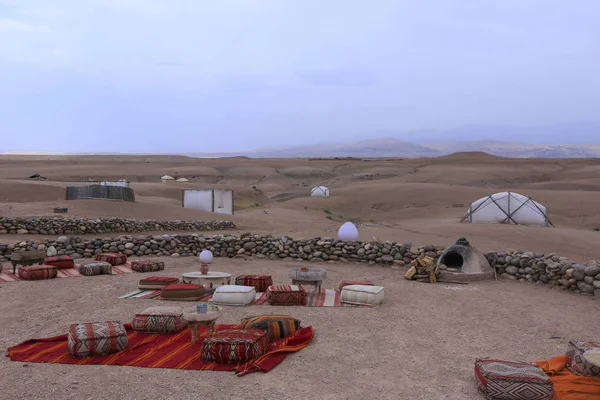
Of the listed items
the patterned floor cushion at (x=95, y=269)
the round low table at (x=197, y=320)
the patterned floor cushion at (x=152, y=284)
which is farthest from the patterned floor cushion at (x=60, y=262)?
the round low table at (x=197, y=320)

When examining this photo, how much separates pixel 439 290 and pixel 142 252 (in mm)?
7700

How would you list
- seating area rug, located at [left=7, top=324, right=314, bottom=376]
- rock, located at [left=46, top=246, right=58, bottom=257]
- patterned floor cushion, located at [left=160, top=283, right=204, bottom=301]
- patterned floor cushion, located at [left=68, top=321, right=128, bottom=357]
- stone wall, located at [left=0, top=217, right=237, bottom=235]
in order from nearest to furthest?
seating area rug, located at [left=7, top=324, right=314, bottom=376], patterned floor cushion, located at [left=68, top=321, right=128, bottom=357], patterned floor cushion, located at [left=160, top=283, right=204, bottom=301], rock, located at [left=46, top=246, right=58, bottom=257], stone wall, located at [left=0, top=217, right=237, bottom=235]

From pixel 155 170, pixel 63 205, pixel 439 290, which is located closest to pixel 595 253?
pixel 439 290

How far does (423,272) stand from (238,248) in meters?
5.07

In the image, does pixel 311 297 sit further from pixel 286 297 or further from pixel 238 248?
pixel 238 248

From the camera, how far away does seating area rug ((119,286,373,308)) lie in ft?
28.8

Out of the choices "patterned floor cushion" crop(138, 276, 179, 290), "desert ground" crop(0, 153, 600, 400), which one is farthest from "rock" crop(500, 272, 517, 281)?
"patterned floor cushion" crop(138, 276, 179, 290)

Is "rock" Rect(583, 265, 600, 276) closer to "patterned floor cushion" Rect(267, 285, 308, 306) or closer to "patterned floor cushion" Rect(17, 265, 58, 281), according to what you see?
"patterned floor cushion" Rect(267, 285, 308, 306)

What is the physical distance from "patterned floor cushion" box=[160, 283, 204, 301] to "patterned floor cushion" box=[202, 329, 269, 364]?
11.0 feet

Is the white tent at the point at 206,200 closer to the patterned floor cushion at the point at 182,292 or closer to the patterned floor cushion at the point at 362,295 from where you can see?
the patterned floor cushion at the point at 182,292

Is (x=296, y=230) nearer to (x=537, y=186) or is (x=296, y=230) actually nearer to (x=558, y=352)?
(x=558, y=352)

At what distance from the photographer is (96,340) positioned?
19.4 feet

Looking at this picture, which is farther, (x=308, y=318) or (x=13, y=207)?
(x=13, y=207)

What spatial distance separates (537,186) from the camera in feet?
148
